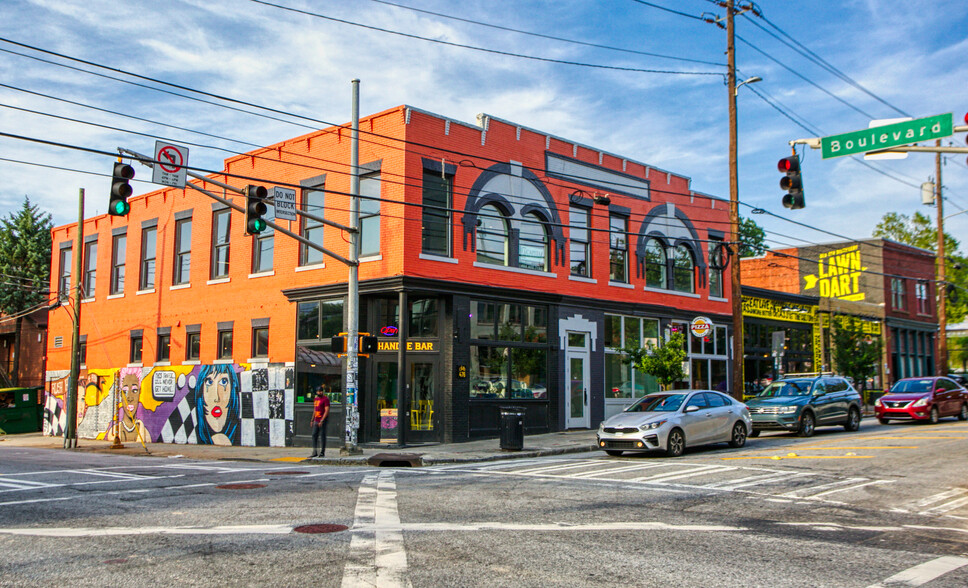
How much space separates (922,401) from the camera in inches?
985

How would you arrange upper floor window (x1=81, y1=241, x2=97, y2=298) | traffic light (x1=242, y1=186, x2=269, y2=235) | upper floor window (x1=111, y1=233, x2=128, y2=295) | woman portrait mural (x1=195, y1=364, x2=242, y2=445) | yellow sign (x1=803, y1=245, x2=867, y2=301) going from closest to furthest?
traffic light (x1=242, y1=186, x2=269, y2=235)
woman portrait mural (x1=195, y1=364, x2=242, y2=445)
upper floor window (x1=111, y1=233, x2=128, y2=295)
upper floor window (x1=81, y1=241, x2=97, y2=298)
yellow sign (x1=803, y1=245, x2=867, y2=301)

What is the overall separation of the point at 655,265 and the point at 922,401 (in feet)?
32.7

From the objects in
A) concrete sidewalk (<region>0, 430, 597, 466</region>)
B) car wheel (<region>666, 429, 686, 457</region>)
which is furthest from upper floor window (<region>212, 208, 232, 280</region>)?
car wheel (<region>666, 429, 686, 457</region>)

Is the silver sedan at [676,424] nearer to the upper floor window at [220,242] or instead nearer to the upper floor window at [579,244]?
the upper floor window at [579,244]

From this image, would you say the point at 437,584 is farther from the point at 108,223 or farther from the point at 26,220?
the point at 26,220

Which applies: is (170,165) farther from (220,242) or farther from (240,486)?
(220,242)

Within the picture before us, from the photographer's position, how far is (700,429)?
57.0ft

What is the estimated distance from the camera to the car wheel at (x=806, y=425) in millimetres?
20922

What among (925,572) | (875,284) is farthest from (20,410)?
(875,284)

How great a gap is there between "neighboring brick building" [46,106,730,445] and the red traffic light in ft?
21.4

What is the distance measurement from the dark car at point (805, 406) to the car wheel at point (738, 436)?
284 centimetres

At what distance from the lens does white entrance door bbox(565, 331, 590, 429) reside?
973 inches

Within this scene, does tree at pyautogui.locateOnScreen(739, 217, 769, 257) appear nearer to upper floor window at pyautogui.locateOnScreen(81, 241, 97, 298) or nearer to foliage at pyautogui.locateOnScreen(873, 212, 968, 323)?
foliage at pyautogui.locateOnScreen(873, 212, 968, 323)

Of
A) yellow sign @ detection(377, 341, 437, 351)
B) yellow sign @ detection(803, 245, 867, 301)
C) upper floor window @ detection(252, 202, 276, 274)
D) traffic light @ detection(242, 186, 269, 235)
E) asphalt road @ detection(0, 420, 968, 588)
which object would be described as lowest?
asphalt road @ detection(0, 420, 968, 588)
